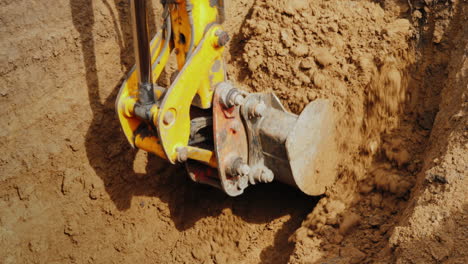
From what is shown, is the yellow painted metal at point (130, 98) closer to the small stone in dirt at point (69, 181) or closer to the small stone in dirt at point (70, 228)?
the small stone in dirt at point (69, 181)

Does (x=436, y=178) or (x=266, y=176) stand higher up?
(x=436, y=178)

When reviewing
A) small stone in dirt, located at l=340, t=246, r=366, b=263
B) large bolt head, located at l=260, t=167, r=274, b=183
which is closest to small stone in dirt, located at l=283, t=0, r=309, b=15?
large bolt head, located at l=260, t=167, r=274, b=183

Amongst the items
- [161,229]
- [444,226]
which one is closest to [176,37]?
[161,229]

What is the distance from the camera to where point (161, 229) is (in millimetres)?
4215

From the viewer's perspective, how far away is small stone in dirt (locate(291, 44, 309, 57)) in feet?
12.6

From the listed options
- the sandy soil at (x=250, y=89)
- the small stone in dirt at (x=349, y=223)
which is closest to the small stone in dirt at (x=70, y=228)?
the sandy soil at (x=250, y=89)

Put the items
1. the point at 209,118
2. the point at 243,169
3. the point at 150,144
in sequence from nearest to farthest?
1. the point at 150,144
2. the point at 243,169
3. the point at 209,118

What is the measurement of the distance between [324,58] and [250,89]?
0.70m

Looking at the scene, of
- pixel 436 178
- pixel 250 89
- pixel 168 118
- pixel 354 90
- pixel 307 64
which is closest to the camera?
pixel 436 178

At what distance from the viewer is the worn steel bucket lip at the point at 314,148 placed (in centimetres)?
346

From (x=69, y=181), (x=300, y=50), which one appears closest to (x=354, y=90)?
(x=300, y=50)

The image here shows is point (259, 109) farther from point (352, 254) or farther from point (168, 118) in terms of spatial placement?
point (352, 254)

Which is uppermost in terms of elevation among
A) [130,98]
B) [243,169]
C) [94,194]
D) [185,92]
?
[185,92]

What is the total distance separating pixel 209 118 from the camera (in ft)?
11.5
